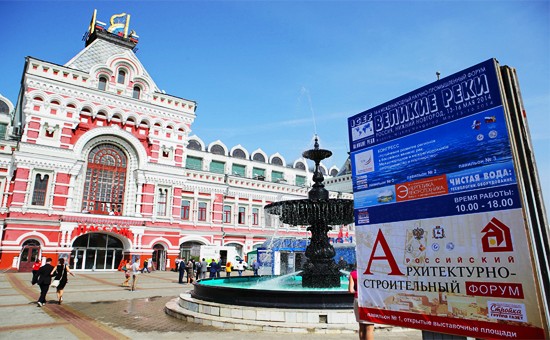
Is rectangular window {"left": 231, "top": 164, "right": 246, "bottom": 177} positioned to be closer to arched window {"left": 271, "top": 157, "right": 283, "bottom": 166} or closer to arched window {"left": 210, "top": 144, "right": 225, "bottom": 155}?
arched window {"left": 210, "top": 144, "right": 225, "bottom": 155}

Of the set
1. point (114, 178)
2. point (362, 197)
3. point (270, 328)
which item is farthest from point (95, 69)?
point (362, 197)

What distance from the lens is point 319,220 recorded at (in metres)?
11.3

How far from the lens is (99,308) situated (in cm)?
1083

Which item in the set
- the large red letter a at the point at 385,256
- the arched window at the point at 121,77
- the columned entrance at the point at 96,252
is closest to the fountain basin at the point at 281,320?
the large red letter a at the point at 385,256

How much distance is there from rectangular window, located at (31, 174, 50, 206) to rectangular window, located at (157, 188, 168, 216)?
907 cm

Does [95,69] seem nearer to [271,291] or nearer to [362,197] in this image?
[271,291]

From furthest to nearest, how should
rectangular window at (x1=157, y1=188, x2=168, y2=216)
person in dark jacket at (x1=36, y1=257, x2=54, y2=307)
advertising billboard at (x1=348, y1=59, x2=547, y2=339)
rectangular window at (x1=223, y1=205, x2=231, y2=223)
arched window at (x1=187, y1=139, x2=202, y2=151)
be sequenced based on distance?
1. arched window at (x1=187, y1=139, x2=202, y2=151)
2. rectangular window at (x1=223, y1=205, x2=231, y2=223)
3. rectangular window at (x1=157, y1=188, x2=168, y2=216)
4. person in dark jacket at (x1=36, y1=257, x2=54, y2=307)
5. advertising billboard at (x1=348, y1=59, x2=547, y2=339)

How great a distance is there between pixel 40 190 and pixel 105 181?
16.0ft

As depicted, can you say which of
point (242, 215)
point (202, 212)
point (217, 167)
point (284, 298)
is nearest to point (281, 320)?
point (284, 298)

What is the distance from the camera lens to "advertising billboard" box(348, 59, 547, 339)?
2.83 meters

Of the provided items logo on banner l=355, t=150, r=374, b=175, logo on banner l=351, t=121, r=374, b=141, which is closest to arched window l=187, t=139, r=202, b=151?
logo on banner l=351, t=121, r=374, b=141

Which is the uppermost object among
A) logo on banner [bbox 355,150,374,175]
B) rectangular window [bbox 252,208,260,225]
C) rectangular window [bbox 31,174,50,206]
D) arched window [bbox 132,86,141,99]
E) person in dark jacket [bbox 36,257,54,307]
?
arched window [bbox 132,86,141,99]

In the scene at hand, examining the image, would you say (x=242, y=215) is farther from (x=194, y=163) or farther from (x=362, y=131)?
(x=362, y=131)

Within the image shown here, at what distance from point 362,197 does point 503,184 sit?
138 centimetres
